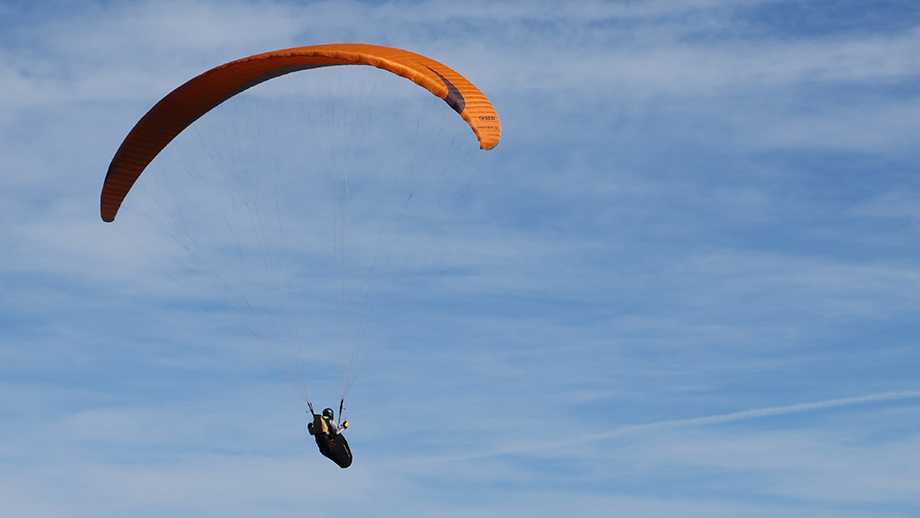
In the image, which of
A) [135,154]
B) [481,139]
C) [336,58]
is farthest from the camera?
[135,154]

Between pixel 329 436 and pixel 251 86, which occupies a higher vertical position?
pixel 251 86

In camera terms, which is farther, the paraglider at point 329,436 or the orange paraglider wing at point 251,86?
the paraglider at point 329,436

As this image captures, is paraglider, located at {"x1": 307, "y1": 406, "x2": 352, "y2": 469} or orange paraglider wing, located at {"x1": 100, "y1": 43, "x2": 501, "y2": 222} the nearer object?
orange paraglider wing, located at {"x1": 100, "y1": 43, "x2": 501, "y2": 222}

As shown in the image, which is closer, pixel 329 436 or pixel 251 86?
pixel 329 436

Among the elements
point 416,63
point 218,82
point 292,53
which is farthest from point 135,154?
point 416,63

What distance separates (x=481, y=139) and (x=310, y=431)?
723cm

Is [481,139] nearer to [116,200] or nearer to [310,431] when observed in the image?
[310,431]

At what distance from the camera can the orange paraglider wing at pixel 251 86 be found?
23469 millimetres

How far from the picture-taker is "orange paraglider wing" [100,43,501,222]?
23469 millimetres

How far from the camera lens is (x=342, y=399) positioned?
→ 25.4 metres

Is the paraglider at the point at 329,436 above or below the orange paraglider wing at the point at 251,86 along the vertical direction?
below

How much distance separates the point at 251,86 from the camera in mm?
27203

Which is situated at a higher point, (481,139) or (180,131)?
(180,131)

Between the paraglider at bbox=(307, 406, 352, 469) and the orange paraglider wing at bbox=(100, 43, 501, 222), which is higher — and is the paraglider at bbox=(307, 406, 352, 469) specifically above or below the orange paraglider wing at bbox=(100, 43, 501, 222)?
below
